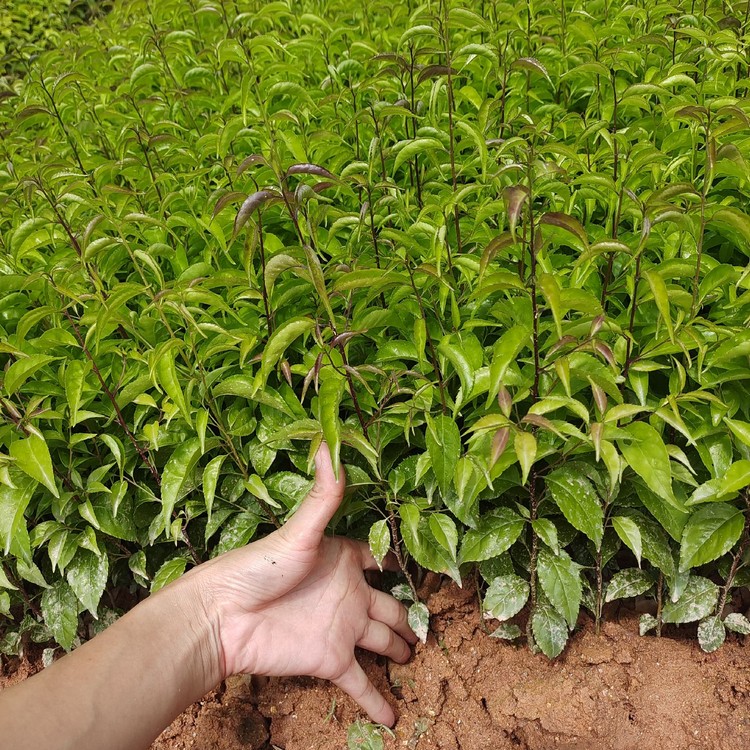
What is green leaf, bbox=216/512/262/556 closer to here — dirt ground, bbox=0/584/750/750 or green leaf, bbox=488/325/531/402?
dirt ground, bbox=0/584/750/750

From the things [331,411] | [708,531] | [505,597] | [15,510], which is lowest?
[505,597]

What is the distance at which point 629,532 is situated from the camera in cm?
151

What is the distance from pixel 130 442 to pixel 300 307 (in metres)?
0.56

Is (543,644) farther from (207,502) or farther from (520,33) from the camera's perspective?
(520,33)

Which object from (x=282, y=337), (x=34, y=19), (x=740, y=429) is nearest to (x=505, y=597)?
(x=740, y=429)

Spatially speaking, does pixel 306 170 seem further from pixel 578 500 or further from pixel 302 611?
pixel 302 611

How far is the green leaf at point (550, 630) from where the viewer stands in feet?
5.47

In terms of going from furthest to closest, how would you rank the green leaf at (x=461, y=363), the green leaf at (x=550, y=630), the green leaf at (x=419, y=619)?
the green leaf at (x=419, y=619) < the green leaf at (x=550, y=630) < the green leaf at (x=461, y=363)

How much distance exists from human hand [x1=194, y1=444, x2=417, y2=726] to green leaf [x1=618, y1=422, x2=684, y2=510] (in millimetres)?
683

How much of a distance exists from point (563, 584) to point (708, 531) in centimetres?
34

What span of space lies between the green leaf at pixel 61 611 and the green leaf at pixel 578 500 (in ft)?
4.31

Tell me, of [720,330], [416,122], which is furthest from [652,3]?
[720,330]

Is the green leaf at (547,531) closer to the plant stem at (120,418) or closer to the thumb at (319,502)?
the thumb at (319,502)

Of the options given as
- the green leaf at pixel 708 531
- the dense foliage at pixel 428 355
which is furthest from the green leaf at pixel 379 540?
the green leaf at pixel 708 531
